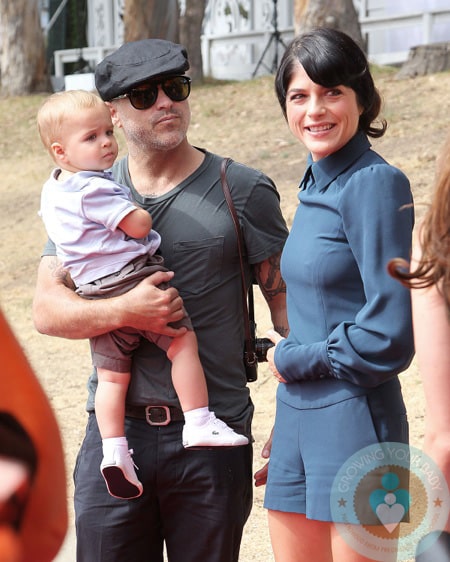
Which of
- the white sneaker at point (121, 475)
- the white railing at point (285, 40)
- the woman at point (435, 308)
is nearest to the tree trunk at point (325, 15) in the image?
the white railing at point (285, 40)

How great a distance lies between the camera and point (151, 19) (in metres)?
17.5

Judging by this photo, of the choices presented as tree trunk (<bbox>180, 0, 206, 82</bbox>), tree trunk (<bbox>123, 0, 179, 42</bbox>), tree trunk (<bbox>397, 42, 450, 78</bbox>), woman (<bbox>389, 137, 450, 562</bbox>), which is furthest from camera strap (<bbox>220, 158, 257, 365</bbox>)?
tree trunk (<bbox>180, 0, 206, 82</bbox>)

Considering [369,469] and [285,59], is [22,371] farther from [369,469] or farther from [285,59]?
[285,59]

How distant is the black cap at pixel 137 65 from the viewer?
139 inches

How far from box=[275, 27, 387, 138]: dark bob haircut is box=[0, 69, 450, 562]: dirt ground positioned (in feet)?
9.62

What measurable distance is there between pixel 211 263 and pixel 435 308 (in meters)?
1.33

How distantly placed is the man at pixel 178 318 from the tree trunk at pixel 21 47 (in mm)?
16630

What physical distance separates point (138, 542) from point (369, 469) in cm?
97

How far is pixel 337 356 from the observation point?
292 cm

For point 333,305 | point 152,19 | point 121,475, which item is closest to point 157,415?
point 121,475

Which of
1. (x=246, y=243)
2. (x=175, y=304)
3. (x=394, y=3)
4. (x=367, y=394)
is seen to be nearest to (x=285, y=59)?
(x=246, y=243)

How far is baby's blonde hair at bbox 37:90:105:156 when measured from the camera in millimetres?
3514

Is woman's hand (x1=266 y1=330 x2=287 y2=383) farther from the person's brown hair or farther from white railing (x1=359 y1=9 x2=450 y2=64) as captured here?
white railing (x1=359 y1=9 x2=450 y2=64)

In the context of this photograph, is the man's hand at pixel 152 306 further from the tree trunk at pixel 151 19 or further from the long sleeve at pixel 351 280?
the tree trunk at pixel 151 19
